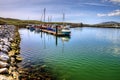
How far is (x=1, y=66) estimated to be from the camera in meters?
19.2

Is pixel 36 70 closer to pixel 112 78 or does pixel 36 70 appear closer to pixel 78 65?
pixel 78 65

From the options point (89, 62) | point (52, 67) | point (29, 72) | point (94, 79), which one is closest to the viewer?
point (94, 79)

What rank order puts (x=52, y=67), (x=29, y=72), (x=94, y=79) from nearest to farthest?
(x=94, y=79) < (x=29, y=72) < (x=52, y=67)

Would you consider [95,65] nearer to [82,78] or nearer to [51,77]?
[82,78]

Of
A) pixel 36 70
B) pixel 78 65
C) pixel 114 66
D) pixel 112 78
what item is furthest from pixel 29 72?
pixel 114 66

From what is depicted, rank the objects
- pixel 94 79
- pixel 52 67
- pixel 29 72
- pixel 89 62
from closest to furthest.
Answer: pixel 94 79, pixel 29 72, pixel 52 67, pixel 89 62

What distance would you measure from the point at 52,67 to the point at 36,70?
8.30 feet

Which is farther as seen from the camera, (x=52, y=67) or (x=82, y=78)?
(x=52, y=67)

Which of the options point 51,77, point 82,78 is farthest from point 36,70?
point 82,78

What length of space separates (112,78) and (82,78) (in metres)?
3.32

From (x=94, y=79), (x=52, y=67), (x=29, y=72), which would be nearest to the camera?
(x=94, y=79)

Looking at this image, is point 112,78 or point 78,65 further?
point 78,65

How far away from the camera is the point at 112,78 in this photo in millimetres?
19094

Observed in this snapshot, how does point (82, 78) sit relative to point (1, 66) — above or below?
below
